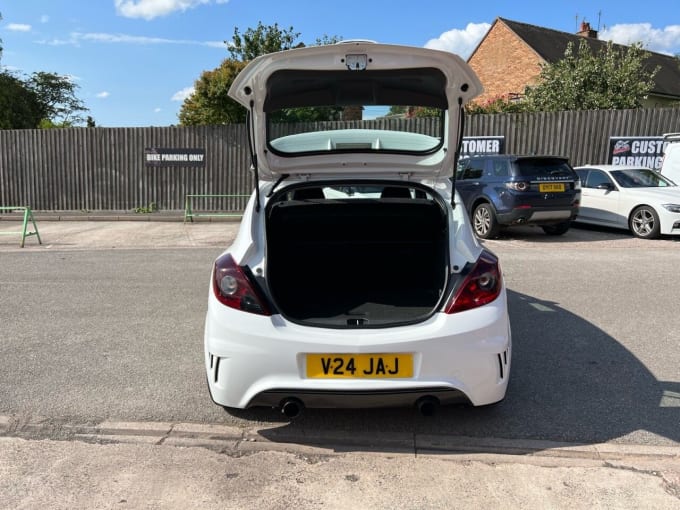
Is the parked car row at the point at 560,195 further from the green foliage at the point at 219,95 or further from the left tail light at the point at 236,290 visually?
the green foliage at the point at 219,95

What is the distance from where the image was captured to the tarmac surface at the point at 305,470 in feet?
8.27

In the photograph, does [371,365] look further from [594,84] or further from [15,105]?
[15,105]

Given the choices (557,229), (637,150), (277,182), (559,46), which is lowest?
(557,229)

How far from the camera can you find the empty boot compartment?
150 inches

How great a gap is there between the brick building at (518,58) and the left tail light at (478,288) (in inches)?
1043

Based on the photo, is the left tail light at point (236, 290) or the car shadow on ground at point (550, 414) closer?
the left tail light at point (236, 290)

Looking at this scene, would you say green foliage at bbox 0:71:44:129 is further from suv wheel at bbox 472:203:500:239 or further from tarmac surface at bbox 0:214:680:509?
tarmac surface at bbox 0:214:680:509

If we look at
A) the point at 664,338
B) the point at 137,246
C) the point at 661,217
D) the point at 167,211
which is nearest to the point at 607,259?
the point at 661,217

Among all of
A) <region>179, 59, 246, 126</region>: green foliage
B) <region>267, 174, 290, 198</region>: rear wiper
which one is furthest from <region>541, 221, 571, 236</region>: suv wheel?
<region>179, 59, 246, 126</region>: green foliage

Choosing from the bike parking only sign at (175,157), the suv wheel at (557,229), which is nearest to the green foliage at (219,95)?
the bike parking only sign at (175,157)

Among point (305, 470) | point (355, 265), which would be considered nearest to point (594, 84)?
point (355, 265)

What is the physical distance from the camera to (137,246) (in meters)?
10.5

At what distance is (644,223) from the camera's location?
412 inches

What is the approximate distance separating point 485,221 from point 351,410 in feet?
26.6
